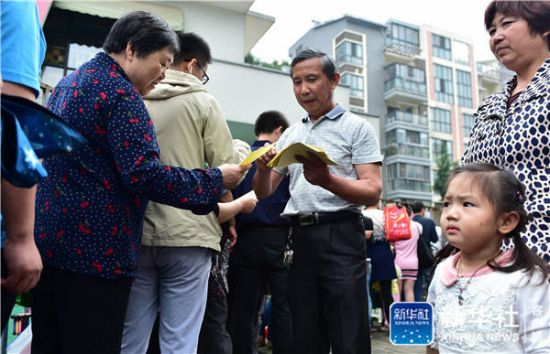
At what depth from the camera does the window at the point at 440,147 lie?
36.2 metres

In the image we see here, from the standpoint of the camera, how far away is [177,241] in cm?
217

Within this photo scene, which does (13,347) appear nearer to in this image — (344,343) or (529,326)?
(344,343)

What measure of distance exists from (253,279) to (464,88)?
39425 mm

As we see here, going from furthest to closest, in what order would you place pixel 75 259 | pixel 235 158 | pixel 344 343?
1. pixel 235 158
2. pixel 344 343
3. pixel 75 259

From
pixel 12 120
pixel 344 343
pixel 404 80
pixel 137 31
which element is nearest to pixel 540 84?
pixel 344 343

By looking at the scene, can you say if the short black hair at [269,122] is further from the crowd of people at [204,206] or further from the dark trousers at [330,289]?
the dark trousers at [330,289]

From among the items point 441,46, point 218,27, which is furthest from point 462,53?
point 218,27

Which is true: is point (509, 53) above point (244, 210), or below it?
above

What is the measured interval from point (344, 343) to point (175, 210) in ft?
3.30

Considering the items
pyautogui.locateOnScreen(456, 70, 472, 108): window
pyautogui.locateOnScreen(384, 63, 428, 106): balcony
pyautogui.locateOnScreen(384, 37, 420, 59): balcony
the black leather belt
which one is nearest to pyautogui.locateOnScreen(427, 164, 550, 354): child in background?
the black leather belt

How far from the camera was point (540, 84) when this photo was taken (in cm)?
186

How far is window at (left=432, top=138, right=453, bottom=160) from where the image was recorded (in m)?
36.2

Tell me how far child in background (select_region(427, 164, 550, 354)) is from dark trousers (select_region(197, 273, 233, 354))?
145 cm

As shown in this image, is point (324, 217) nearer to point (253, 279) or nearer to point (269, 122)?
point (253, 279)
